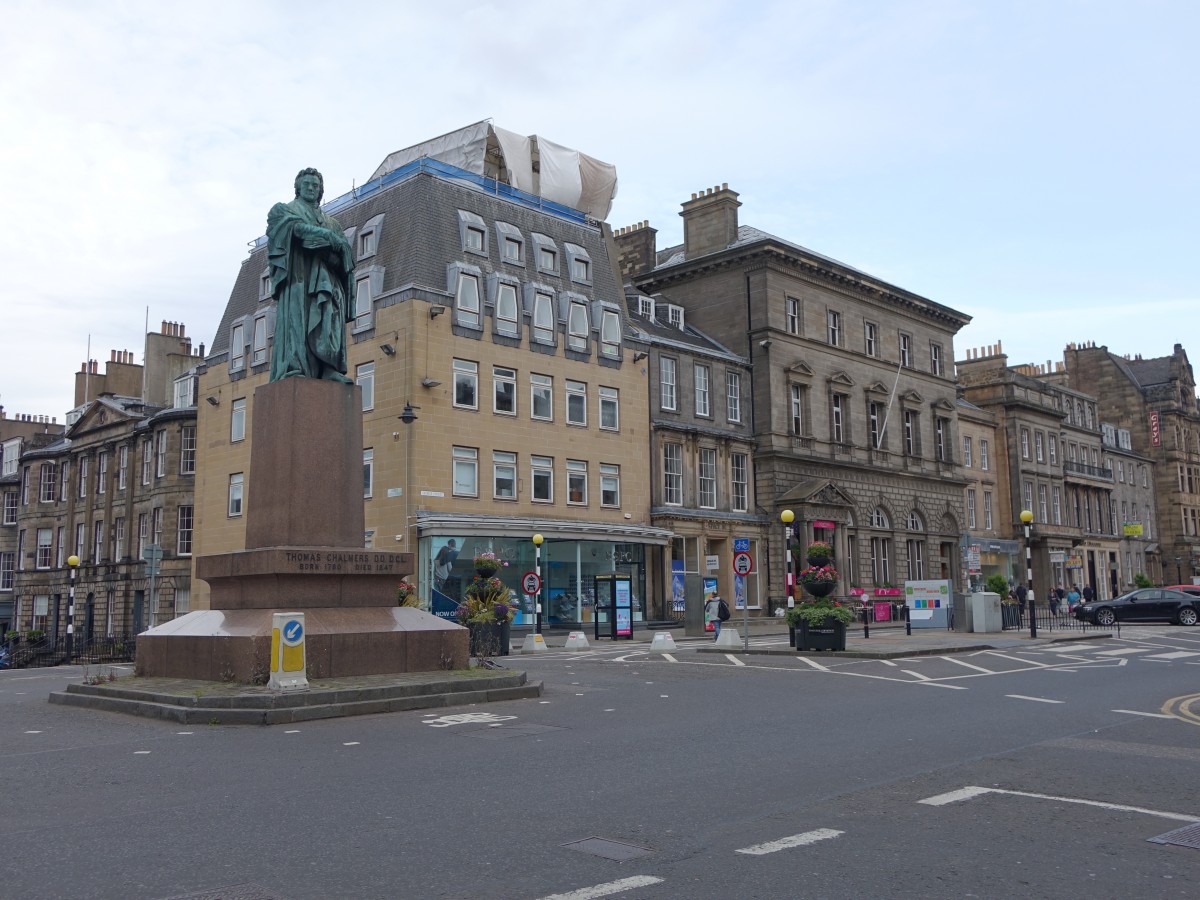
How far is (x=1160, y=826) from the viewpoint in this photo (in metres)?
7.26

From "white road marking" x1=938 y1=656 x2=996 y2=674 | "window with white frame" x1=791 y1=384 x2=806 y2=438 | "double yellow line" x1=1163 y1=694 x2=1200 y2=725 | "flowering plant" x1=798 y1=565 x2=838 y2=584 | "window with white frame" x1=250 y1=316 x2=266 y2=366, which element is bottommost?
"double yellow line" x1=1163 y1=694 x2=1200 y2=725

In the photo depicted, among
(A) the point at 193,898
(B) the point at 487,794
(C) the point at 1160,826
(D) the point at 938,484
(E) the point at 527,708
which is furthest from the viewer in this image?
(D) the point at 938,484

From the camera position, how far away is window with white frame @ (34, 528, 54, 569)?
58.3m

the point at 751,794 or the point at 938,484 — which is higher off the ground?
the point at 938,484

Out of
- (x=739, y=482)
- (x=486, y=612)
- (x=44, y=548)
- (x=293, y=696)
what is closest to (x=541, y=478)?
(x=739, y=482)

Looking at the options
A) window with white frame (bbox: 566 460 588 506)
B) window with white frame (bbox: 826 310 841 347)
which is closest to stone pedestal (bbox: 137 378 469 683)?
window with white frame (bbox: 566 460 588 506)

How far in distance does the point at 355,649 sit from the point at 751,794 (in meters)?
7.87

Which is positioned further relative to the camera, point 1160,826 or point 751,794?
point 751,794

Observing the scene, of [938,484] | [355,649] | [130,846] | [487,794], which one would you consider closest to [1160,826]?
[487,794]

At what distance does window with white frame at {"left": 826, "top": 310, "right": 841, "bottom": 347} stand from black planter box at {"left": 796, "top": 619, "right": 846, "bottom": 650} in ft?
97.0

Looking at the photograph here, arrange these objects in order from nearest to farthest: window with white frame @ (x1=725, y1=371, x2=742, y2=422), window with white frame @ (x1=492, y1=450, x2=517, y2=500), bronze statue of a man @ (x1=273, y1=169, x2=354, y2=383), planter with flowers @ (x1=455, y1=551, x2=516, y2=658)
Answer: bronze statue of a man @ (x1=273, y1=169, x2=354, y2=383)
planter with flowers @ (x1=455, y1=551, x2=516, y2=658)
window with white frame @ (x1=492, y1=450, x2=517, y2=500)
window with white frame @ (x1=725, y1=371, x2=742, y2=422)

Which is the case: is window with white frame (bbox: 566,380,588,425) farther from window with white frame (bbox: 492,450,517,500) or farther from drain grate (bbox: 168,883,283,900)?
drain grate (bbox: 168,883,283,900)

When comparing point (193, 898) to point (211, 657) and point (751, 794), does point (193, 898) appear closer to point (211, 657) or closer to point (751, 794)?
point (751, 794)

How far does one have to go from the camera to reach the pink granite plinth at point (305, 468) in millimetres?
15305
